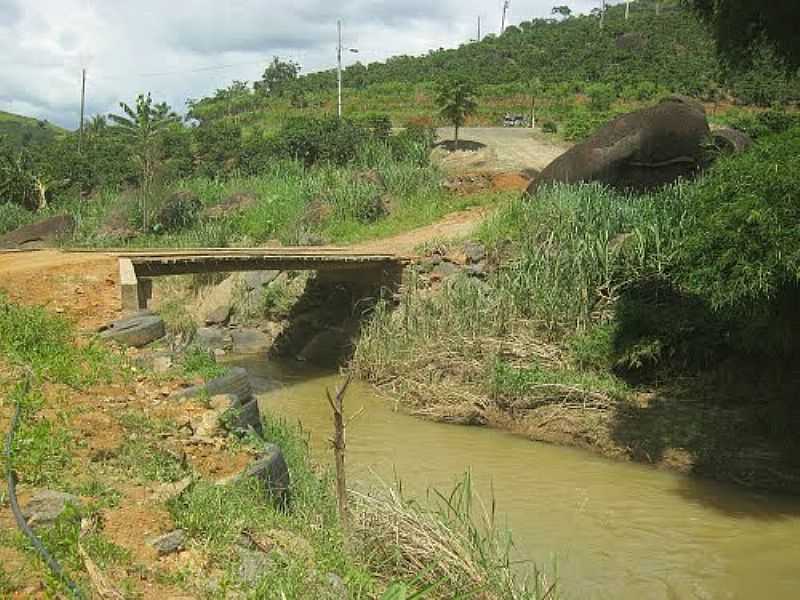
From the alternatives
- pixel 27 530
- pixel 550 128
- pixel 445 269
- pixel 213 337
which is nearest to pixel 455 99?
pixel 550 128

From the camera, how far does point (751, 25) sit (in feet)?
32.2

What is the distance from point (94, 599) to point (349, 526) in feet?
5.48

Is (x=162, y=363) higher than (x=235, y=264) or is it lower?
lower

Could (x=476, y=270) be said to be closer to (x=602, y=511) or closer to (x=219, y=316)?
(x=602, y=511)

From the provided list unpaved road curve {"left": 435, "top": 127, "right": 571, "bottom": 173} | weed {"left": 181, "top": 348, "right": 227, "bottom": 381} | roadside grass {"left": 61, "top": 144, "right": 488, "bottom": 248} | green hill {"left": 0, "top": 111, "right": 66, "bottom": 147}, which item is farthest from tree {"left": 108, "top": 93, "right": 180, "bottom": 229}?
green hill {"left": 0, "top": 111, "right": 66, "bottom": 147}

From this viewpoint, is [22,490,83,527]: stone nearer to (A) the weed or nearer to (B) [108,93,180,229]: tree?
(A) the weed

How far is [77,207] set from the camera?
69.5 ft

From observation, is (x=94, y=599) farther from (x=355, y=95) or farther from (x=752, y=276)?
(x=355, y=95)

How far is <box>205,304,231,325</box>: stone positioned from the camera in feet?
54.6

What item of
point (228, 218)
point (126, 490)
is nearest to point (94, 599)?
point (126, 490)

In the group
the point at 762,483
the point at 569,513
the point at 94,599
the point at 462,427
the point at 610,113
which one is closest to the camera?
the point at 94,599

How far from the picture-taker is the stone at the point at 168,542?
4284 millimetres

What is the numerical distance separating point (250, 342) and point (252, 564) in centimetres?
1191

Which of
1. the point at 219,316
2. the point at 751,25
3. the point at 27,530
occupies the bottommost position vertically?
the point at 219,316
